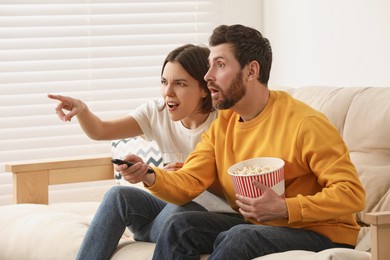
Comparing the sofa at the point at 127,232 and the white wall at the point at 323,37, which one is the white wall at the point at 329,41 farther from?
the sofa at the point at 127,232

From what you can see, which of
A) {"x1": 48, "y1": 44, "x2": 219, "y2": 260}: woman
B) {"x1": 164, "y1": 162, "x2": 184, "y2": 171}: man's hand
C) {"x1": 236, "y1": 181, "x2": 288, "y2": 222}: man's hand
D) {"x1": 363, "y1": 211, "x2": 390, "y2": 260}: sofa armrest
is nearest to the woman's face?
{"x1": 48, "y1": 44, "x2": 219, "y2": 260}: woman

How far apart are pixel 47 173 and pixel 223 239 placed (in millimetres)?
1227

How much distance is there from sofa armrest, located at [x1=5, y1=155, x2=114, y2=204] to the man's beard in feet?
3.47

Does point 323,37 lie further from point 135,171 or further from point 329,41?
point 135,171

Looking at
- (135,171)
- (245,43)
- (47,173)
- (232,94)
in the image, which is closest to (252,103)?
(232,94)

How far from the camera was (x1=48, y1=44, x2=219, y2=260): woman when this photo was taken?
7.82ft

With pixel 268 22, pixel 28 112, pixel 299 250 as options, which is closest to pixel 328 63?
pixel 268 22

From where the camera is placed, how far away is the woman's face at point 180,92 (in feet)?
8.67

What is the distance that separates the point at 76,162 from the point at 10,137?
0.98 m

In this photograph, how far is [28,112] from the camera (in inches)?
160

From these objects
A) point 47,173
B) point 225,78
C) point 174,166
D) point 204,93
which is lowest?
point 47,173

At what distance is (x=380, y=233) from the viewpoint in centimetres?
185

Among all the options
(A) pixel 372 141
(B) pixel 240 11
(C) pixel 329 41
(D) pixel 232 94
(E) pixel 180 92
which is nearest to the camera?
(D) pixel 232 94

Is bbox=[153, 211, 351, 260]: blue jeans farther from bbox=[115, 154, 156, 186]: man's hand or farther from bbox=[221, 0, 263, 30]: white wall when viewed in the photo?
bbox=[221, 0, 263, 30]: white wall
